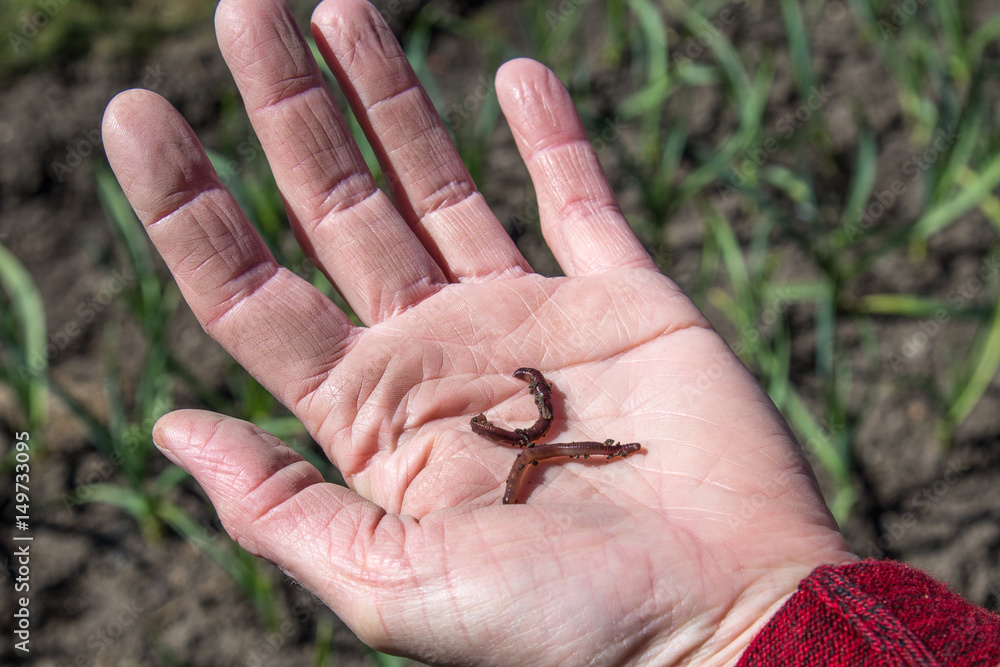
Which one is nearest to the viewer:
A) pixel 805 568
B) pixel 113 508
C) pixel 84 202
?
pixel 805 568

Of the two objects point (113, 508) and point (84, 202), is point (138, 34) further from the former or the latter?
point (113, 508)

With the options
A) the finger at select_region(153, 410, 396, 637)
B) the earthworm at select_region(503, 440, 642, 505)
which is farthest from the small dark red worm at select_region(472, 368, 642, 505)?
the finger at select_region(153, 410, 396, 637)

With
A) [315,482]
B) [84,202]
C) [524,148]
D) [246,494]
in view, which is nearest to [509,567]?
[315,482]

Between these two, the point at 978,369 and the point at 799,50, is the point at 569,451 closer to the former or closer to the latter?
the point at 978,369

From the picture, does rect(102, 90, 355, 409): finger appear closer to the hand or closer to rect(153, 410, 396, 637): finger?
the hand

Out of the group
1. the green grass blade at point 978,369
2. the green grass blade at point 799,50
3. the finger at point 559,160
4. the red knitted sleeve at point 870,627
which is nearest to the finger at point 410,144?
the finger at point 559,160

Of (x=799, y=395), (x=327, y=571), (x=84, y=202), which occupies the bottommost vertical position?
(x=799, y=395)

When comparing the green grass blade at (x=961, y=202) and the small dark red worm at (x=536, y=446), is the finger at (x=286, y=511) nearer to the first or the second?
the small dark red worm at (x=536, y=446)
